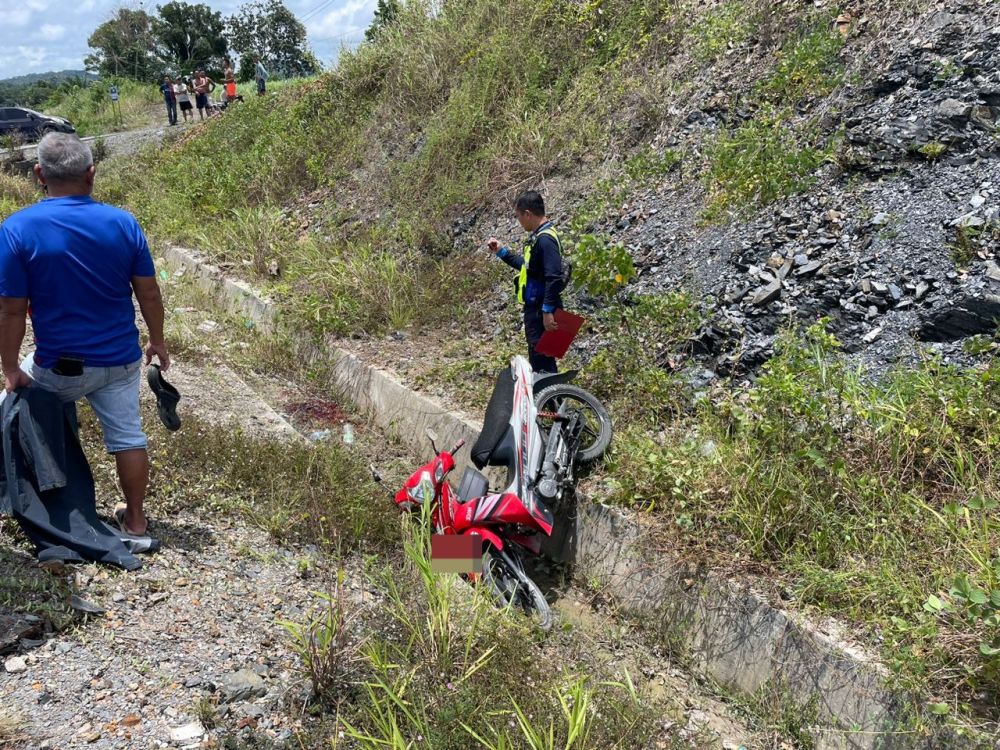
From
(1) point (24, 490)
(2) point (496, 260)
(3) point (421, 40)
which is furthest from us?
(3) point (421, 40)

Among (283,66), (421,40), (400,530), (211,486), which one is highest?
(283,66)

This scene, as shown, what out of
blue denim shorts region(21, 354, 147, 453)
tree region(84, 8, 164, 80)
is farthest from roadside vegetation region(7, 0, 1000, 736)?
tree region(84, 8, 164, 80)

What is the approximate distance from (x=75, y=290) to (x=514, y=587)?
2.56 metres

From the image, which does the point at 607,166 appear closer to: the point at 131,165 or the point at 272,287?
the point at 272,287

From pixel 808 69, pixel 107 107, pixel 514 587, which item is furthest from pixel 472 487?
pixel 107 107

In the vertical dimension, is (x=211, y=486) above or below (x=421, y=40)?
below

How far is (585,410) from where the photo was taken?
5066 mm

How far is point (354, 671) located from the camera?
3.03 meters

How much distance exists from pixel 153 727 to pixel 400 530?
6.63ft

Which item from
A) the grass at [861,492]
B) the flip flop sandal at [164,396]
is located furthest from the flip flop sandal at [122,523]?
the grass at [861,492]

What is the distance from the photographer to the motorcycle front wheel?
4004 mm

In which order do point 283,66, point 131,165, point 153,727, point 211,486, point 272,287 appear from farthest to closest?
point 283,66 → point 131,165 → point 272,287 → point 211,486 → point 153,727

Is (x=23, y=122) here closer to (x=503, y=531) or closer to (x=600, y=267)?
(x=600, y=267)

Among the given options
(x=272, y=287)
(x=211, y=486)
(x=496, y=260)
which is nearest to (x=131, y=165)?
(x=272, y=287)
